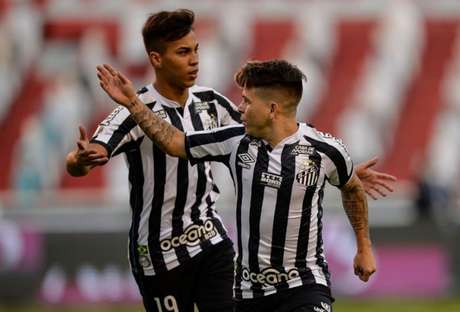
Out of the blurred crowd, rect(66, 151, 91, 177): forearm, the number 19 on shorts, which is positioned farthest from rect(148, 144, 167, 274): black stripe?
the blurred crowd

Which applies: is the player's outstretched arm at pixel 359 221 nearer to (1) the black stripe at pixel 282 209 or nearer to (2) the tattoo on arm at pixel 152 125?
(1) the black stripe at pixel 282 209

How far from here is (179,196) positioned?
916cm

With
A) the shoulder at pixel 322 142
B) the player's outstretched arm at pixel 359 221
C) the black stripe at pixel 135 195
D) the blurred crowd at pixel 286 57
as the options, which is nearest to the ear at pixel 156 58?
the black stripe at pixel 135 195

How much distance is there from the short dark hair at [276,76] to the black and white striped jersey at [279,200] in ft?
0.87

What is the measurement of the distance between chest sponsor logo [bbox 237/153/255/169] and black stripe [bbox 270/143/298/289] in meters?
0.17

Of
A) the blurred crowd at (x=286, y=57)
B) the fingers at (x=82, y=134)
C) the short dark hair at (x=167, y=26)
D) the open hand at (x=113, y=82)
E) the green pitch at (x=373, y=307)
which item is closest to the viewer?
the open hand at (x=113, y=82)

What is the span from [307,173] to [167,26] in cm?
124

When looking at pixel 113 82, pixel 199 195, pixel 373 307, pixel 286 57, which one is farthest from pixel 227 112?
pixel 286 57

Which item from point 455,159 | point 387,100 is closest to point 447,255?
point 455,159

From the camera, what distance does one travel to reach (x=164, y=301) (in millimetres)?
9266

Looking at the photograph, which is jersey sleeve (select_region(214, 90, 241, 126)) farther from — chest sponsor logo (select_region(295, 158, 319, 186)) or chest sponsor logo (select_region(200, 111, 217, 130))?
chest sponsor logo (select_region(295, 158, 319, 186))

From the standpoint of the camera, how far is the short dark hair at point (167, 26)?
29.7 ft

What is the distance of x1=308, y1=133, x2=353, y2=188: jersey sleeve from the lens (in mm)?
8594

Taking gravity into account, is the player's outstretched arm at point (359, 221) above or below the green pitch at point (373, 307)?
above
